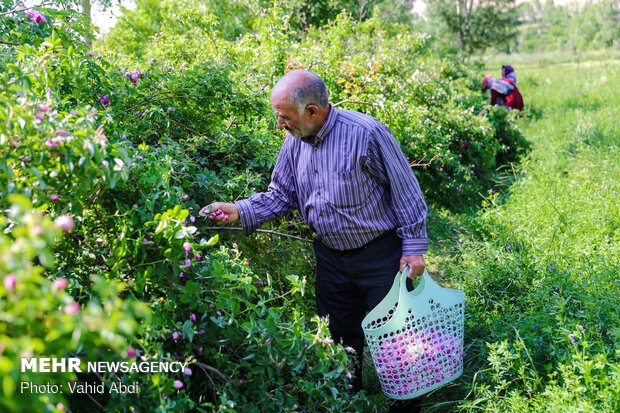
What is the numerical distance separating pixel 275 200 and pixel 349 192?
1.62 ft

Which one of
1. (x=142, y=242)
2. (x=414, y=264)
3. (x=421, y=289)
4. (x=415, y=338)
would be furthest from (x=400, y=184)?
(x=142, y=242)

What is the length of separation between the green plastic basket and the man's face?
880 millimetres

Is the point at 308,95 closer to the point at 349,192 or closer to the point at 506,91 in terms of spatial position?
the point at 349,192

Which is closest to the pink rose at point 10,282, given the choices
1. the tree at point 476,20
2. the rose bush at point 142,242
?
the rose bush at point 142,242

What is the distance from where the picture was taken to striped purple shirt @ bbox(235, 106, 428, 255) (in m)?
2.45

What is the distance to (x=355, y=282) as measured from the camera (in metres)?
2.70

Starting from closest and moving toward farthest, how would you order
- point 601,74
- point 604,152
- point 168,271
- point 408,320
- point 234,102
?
point 168,271, point 408,320, point 234,102, point 604,152, point 601,74

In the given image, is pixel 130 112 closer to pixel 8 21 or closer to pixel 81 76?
pixel 81 76

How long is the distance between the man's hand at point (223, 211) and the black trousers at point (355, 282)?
0.54 meters

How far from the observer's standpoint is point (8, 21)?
2459mm

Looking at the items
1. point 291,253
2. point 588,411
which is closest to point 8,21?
point 291,253

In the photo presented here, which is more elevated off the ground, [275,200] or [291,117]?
[291,117]

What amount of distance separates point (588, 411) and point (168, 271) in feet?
6.07

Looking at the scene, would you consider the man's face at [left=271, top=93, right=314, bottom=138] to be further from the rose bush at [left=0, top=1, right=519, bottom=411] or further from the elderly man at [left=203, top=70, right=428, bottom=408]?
the rose bush at [left=0, top=1, right=519, bottom=411]
